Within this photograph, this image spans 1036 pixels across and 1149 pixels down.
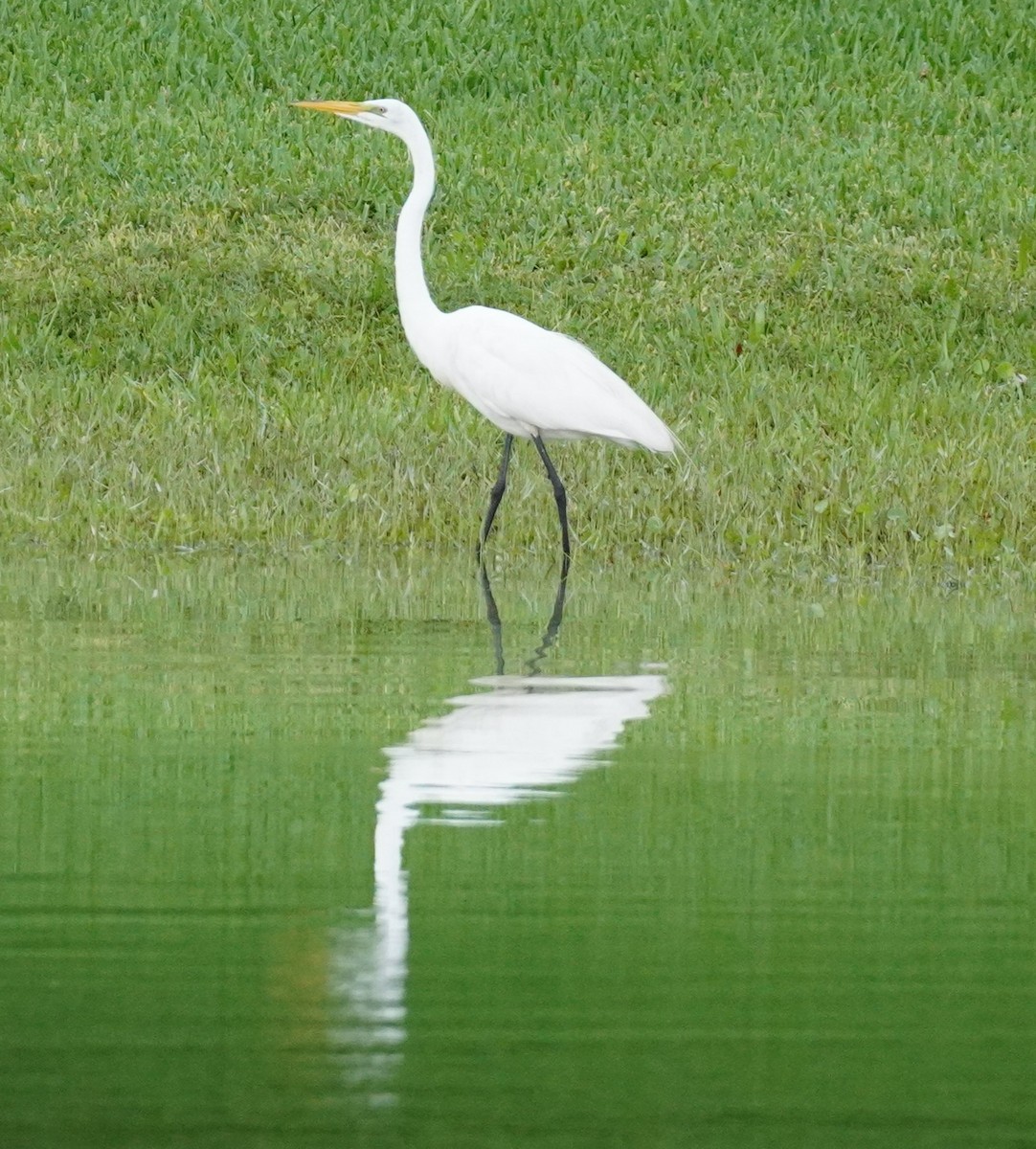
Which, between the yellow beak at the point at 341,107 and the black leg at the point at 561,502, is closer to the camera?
the black leg at the point at 561,502

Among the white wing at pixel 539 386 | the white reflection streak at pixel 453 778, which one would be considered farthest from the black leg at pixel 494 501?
the white reflection streak at pixel 453 778

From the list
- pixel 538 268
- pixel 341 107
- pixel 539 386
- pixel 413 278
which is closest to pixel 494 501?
pixel 539 386

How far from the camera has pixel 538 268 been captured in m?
17.6

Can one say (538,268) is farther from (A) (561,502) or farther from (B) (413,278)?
(A) (561,502)

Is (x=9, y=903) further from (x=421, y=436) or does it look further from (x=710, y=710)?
(x=421, y=436)

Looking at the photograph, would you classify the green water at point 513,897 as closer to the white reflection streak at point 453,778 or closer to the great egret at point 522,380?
the white reflection streak at point 453,778

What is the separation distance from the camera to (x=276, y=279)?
17250mm

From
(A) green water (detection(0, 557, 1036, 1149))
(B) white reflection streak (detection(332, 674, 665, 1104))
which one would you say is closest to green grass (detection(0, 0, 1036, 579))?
(A) green water (detection(0, 557, 1036, 1149))

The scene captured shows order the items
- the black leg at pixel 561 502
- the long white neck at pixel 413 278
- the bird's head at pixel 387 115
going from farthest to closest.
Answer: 1. the bird's head at pixel 387 115
2. the long white neck at pixel 413 278
3. the black leg at pixel 561 502

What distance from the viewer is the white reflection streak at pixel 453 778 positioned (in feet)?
9.91

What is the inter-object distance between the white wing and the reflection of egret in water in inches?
159

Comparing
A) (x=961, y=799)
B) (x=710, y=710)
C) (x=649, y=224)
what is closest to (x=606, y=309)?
(x=649, y=224)

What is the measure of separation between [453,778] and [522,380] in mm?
6846

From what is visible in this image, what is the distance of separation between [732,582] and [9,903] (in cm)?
634
